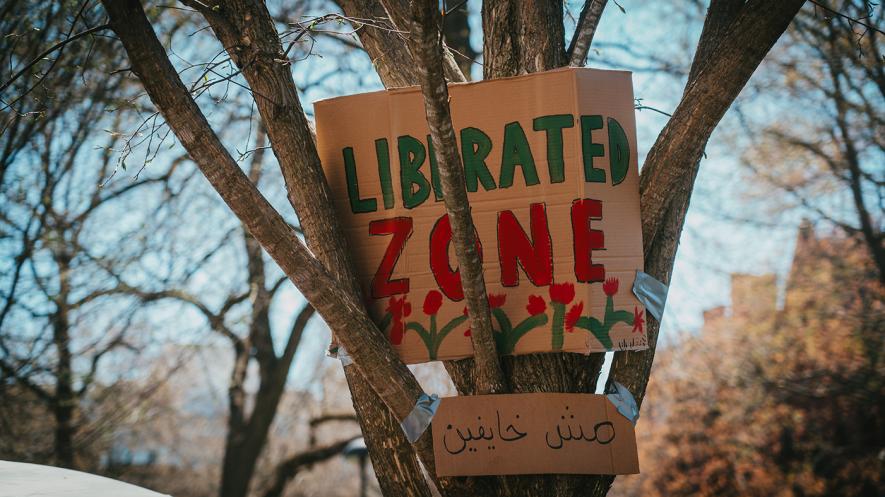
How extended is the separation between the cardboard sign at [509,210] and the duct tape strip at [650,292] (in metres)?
0.04

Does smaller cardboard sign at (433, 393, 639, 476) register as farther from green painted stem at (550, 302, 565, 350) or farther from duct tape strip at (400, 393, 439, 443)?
green painted stem at (550, 302, 565, 350)

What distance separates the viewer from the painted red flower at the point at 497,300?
3484 millimetres

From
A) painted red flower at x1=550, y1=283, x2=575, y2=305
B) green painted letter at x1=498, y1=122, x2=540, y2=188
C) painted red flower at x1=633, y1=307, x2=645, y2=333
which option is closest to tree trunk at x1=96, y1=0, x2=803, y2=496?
painted red flower at x1=633, y1=307, x2=645, y2=333

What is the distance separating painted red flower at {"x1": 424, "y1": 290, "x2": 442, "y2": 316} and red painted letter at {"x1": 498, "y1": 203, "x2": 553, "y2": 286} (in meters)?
0.27

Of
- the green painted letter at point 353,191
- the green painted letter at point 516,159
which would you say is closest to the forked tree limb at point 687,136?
the green painted letter at point 516,159

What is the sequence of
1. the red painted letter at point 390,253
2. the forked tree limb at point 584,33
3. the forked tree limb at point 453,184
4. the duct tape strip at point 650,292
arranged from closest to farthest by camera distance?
the forked tree limb at point 453,184
the duct tape strip at point 650,292
the red painted letter at point 390,253
the forked tree limb at point 584,33

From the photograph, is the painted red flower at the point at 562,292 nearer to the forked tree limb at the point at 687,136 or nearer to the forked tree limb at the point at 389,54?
the forked tree limb at the point at 687,136

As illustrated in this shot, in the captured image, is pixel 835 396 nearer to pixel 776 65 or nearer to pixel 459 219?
pixel 776 65

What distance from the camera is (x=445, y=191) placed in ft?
9.95

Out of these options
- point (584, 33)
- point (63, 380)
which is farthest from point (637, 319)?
point (63, 380)

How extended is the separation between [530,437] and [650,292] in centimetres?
77

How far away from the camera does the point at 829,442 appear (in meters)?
14.9

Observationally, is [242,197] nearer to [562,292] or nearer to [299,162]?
[299,162]

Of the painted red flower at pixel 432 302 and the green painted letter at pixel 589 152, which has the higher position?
the green painted letter at pixel 589 152
